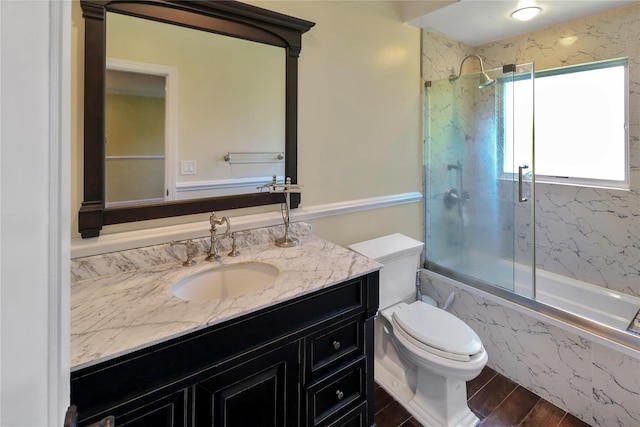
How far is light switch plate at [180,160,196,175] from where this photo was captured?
4.70ft

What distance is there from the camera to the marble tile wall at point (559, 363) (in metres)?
1.53

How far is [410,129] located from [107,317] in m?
2.01

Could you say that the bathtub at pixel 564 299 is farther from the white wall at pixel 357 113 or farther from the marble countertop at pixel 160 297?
the marble countertop at pixel 160 297

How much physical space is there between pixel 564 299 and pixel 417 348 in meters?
1.50

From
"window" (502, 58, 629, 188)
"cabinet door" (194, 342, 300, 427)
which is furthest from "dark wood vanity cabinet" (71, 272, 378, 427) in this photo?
"window" (502, 58, 629, 188)

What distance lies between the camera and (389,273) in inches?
72.7

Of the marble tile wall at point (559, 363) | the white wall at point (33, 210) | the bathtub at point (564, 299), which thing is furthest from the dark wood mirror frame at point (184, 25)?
the marble tile wall at point (559, 363)

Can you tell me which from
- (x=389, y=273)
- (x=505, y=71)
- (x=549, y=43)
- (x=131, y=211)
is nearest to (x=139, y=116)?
(x=131, y=211)

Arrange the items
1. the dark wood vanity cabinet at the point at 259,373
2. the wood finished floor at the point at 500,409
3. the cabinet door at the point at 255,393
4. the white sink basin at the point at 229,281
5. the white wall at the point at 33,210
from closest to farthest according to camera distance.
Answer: the white wall at the point at 33,210 < the dark wood vanity cabinet at the point at 259,373 < the cabinet door at the point at 255,393 < the white sink basin at the point at 229,281 < the wood finished floor at the point at 500,409

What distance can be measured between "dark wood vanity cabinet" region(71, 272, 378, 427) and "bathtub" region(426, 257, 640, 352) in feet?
3.53

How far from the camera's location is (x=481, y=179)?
219cm

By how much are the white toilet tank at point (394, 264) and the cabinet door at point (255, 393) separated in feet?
2.65

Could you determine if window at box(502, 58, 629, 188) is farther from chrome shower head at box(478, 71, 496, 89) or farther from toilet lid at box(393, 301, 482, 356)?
toilet lid at box(393, 301, 482, 356)

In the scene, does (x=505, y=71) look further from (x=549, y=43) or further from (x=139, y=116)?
(x=139, y=116)
